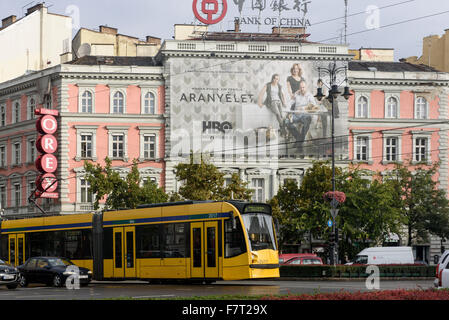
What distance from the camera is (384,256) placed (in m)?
51.1

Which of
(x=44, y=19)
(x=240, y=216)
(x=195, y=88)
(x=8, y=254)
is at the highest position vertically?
(x=44, y=19)

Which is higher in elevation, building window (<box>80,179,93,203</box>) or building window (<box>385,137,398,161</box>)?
building window (<box>385,137,398,161</box>)

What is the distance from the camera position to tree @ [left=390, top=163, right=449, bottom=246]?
6297cm

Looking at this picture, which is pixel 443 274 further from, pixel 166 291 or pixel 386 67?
pixel 386 67

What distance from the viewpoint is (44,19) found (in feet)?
253

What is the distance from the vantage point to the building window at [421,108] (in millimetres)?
69000

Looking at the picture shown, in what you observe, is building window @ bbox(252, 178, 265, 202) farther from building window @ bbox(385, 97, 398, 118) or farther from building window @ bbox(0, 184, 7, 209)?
building window @ bbox(0, 184, 7, 209)

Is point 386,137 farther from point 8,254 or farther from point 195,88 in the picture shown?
point 8,254

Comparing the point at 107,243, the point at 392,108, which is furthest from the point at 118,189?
the point at 392,108

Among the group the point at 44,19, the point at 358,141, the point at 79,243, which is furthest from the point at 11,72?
the point at 79,243

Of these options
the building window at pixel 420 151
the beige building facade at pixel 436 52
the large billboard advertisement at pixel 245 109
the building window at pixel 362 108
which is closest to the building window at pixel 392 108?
the building window at pixel 362 108

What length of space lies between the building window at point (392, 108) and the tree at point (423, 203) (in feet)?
20.3

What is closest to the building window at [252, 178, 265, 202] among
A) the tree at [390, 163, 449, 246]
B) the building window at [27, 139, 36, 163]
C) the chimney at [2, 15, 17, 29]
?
the tree at [390, 163, 449, 246]

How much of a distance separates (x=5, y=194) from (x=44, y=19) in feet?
56.2
